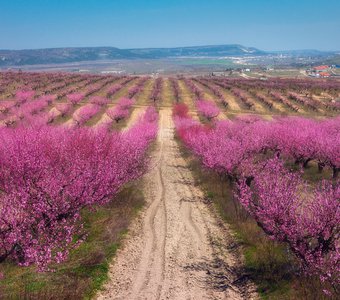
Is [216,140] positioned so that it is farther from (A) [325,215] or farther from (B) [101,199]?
(A) [325,215]

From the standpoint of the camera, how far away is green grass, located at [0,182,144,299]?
55.3 ft

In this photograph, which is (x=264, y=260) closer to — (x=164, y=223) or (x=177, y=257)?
(x=177, y=257)

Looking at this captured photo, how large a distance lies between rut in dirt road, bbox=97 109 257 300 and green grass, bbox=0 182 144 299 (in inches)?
26.8

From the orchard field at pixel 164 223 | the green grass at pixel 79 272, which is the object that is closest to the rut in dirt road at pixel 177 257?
the orchard field at pixel 164 223

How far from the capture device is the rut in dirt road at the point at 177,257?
59.8 ft

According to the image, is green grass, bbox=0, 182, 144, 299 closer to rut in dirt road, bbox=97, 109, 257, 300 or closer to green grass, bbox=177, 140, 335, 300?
rut in dirt road, bbox=97, 109, 257, 300

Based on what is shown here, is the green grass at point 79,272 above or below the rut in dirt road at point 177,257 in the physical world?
above

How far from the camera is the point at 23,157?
2194 centimetres

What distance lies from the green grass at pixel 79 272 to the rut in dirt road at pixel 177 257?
0.68 meters

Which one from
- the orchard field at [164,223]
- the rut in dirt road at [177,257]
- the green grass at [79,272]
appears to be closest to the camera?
the orchard field at [164,223]

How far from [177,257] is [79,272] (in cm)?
609

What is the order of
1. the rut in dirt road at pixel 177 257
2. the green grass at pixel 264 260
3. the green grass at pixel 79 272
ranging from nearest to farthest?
the green grass at pixel 79 272 → the green grass at pixel 264 260 → the rut in dirt road at pixel 177 257

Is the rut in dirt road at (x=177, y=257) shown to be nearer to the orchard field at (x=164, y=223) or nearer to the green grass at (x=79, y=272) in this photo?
the orchard field at (x=164, y=223)

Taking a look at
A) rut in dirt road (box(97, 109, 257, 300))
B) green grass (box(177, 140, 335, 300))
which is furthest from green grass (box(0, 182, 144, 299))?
green grass (box(177, 140, 335, 300))
